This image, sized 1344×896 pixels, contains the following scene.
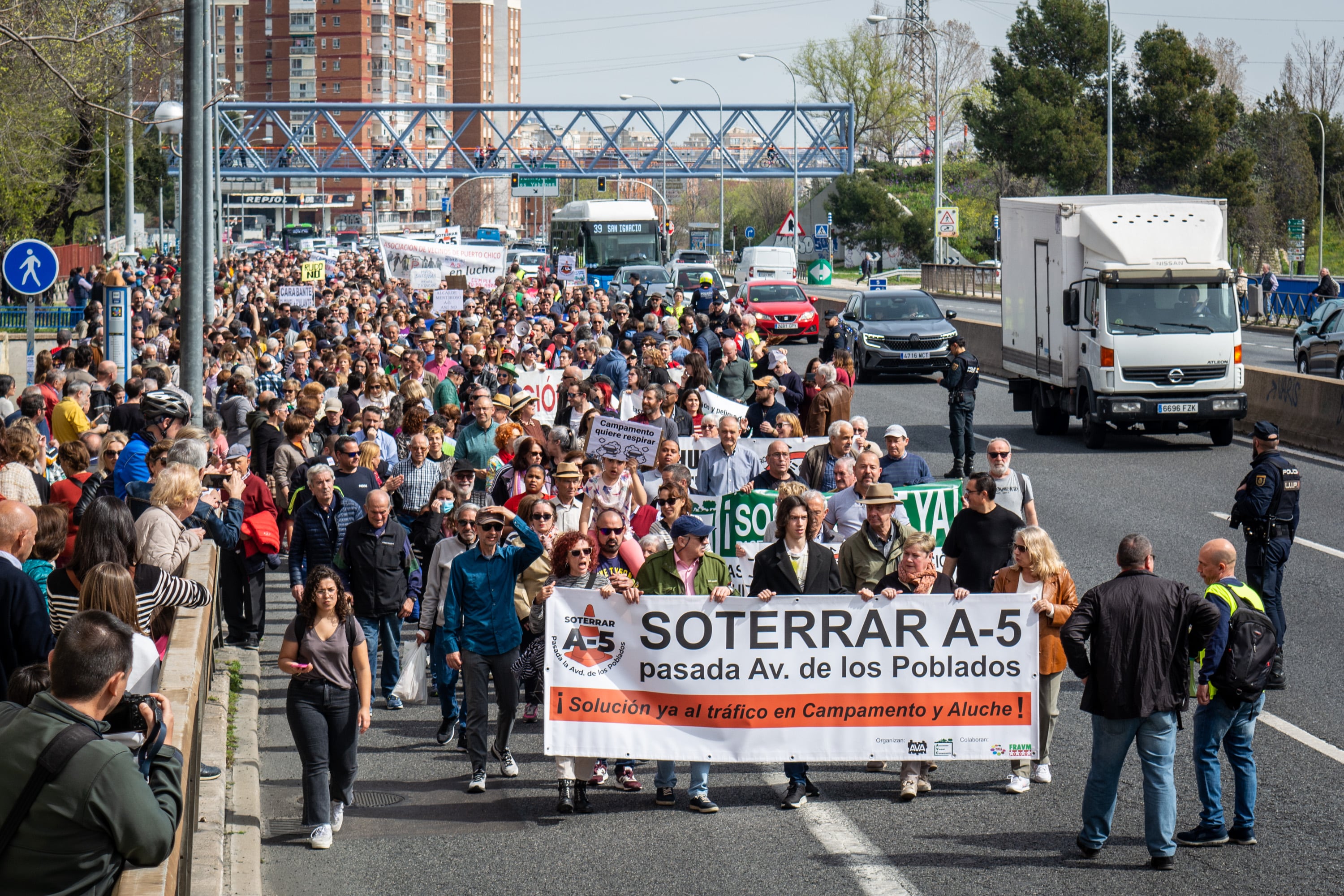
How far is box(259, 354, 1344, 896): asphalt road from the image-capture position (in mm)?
7469

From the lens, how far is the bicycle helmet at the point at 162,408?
40.9 ft

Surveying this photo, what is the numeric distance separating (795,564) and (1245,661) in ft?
7.92

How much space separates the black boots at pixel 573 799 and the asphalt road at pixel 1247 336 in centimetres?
2374

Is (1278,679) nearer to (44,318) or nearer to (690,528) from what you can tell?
(690,528)

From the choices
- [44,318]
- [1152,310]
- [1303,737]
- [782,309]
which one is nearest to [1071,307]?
[1152,310]

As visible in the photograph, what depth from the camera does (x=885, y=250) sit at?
87.2 metres

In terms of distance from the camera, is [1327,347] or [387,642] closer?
[387,642]

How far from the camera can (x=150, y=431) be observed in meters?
12.7

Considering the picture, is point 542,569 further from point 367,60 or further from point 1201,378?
point 367,60

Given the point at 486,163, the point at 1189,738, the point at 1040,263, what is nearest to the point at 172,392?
the point at 1189,738

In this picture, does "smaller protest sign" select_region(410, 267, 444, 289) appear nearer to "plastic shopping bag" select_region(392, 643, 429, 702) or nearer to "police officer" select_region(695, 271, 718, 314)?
"police officer" select_region(695, 271, 718, 314)

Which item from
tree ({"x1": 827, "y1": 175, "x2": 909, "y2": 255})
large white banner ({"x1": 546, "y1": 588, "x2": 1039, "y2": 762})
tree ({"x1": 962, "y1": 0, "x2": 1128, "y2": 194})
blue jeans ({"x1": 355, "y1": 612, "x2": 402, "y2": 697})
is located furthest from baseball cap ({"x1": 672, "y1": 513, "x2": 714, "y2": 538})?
tree ({"x1": 827, "y1": 175, "x2": 909, "y2": 255})

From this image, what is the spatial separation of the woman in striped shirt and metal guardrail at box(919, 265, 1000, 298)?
58040 mm

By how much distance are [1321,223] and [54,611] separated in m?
64.1
